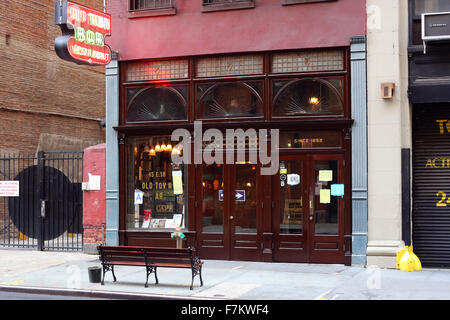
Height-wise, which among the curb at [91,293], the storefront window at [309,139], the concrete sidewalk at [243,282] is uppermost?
the storefront window at [309,139]

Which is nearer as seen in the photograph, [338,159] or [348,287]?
[348,287]

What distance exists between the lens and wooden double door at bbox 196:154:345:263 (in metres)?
14.4

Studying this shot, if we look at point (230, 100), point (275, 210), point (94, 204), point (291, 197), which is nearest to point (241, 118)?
point (230, 100)

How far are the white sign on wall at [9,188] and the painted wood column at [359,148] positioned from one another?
9756mm

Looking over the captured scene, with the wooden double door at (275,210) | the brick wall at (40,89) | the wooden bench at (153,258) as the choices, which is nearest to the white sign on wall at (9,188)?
the brick wall at (40,89)

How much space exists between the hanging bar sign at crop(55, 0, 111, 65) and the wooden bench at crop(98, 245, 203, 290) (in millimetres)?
5199

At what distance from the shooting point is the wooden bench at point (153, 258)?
→ 11508 mm

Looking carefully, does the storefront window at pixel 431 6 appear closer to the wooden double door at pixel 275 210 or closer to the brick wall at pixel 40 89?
the wooden double door at pixel 275 210

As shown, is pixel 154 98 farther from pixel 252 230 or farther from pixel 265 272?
pixel 265 272

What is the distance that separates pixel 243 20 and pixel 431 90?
467 cm

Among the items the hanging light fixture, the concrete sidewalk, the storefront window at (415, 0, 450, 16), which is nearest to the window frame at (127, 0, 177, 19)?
the hanging light fixture

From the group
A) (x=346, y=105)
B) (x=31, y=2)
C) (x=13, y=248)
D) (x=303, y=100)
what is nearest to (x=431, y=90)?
(x=346, y=105)
